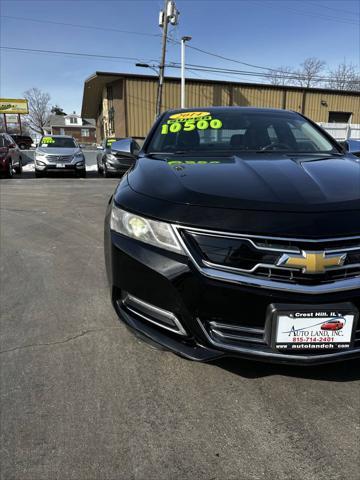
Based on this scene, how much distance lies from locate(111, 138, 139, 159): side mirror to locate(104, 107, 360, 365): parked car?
4.15ft

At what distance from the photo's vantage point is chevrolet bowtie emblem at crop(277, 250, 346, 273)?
5.38 feet

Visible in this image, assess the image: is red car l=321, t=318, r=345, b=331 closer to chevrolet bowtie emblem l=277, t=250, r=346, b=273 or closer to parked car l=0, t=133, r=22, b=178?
chevrolet bowtie emblem l=277, t=250, r=346, b=273

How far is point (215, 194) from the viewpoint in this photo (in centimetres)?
186

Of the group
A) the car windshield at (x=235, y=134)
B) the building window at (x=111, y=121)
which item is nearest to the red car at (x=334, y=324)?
the car windshield at (x=235, y=134)

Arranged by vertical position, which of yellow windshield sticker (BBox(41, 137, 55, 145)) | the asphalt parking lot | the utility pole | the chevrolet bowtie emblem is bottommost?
the asphalt parking lot

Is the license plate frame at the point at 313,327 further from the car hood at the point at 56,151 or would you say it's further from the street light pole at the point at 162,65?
the street light pole at the point at 162,65

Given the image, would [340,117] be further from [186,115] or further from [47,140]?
[186,115]

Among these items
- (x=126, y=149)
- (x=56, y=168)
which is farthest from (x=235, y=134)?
(x=56, y=168)

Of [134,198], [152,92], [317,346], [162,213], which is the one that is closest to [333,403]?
[317,346]

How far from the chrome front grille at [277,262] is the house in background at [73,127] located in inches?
3077

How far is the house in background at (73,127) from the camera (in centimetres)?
7506

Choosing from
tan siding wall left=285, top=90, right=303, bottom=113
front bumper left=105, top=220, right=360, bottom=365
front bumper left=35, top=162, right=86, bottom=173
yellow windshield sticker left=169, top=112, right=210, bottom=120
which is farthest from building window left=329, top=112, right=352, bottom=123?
front bumper left=105, top=220, right=360, bottom=365

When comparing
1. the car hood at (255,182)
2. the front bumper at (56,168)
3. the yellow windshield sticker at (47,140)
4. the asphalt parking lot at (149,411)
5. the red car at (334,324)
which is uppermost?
the yellow windshield sticker at (47,140)

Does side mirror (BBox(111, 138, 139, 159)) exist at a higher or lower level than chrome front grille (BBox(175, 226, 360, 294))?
higher
